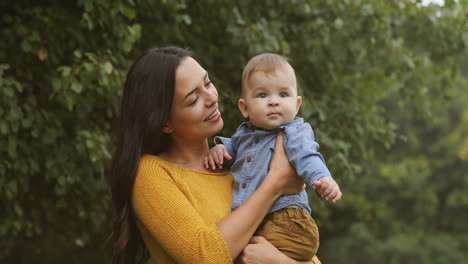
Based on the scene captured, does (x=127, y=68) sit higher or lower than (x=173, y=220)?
higher

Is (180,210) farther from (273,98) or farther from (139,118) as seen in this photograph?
(273,98)

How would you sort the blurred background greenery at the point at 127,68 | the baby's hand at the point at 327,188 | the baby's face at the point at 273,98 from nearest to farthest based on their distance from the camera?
the baby's hand at the point at 327,188
the baby's face at the point at 273,98
the blurred background greenery at the point at 127,68

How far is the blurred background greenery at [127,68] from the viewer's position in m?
3.79

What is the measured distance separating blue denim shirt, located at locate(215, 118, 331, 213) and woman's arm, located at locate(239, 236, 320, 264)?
0.14 m

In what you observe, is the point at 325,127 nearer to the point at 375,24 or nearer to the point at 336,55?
the point at 336,55

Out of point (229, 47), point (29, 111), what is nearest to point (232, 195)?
point (29, 111)

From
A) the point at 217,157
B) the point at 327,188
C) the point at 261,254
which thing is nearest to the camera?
the point at 327,188

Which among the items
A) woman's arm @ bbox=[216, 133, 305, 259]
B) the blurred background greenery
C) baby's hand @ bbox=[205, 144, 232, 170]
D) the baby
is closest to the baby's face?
the baby

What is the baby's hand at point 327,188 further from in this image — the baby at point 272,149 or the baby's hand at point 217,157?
the baby's hand at point 217,157

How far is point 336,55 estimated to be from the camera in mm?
4844

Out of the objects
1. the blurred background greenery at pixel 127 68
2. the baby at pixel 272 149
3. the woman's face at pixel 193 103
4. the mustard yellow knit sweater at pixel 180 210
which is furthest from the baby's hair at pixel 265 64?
the blurred background greenery at pixel 127 68

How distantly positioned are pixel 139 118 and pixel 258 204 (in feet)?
1.93

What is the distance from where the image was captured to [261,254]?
212cm

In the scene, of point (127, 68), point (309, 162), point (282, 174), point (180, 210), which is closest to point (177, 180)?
point (180, 210)
